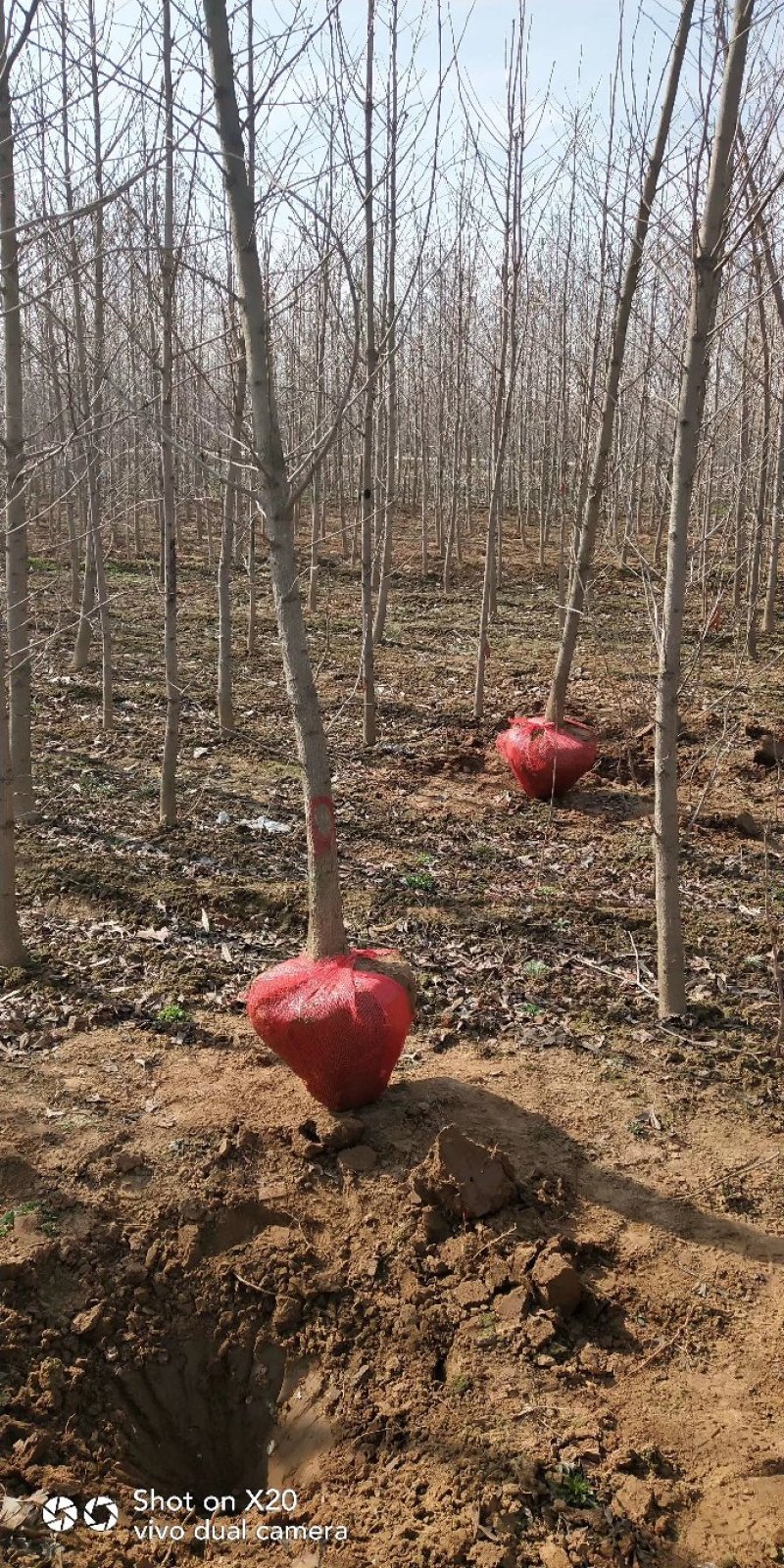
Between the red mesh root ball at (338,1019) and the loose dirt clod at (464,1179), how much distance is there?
38cm

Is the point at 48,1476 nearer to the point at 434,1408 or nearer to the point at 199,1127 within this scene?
the point at 434,1408

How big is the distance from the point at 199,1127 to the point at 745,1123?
1.95 m

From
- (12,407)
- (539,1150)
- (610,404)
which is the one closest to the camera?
(539,1150)

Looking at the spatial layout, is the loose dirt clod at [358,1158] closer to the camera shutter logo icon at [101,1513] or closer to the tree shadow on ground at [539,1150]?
the tree shadow on ground at [539,1150]

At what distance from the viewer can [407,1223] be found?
3.10 m

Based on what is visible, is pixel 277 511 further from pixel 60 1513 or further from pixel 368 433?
pixel 368 433

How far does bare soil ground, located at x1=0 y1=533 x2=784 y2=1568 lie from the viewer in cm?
238

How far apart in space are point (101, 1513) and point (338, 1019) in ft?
4.74

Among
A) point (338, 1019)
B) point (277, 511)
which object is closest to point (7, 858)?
point (338, 1019)

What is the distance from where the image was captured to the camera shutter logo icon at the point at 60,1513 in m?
2.36

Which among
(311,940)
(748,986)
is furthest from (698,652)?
(311,940)

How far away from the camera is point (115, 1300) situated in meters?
2.93

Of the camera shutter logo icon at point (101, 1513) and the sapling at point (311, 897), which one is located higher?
the sapling at point (311, 897)

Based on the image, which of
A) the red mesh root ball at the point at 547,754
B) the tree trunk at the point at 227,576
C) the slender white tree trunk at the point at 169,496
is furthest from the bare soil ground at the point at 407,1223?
the tree trunk at the point at 227,576
